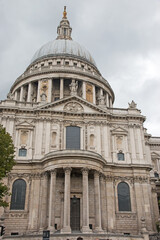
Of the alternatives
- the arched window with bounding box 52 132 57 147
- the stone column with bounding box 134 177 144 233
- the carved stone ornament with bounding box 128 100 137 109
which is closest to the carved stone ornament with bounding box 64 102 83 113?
the arched window with bounding box 52 132 57 147

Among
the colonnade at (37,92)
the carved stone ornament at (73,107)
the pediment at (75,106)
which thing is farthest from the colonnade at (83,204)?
the colonnade at (37,92)

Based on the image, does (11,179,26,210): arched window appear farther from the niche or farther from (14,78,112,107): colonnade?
(14,78,112,107): colonnade

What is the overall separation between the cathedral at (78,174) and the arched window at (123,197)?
51 millimetres

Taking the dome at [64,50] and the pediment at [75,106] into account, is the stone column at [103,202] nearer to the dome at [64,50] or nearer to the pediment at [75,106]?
the pediment at [75,106]

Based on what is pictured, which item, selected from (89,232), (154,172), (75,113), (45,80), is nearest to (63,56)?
(45,80)

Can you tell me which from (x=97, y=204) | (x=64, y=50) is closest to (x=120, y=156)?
(x=97, y=204)

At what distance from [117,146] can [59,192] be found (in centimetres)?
1151

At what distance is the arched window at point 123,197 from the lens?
35156 mm

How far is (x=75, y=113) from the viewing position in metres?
39.6

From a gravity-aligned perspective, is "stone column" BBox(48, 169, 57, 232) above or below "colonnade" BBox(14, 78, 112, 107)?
below

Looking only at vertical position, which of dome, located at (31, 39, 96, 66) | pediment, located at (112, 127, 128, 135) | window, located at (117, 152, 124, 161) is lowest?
window, located at (117, 152, 124, 161)

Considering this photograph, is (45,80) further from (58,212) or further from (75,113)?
(58,212)

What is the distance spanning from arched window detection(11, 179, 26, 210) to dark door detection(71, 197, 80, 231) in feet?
21.1

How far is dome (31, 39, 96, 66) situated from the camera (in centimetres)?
5998
